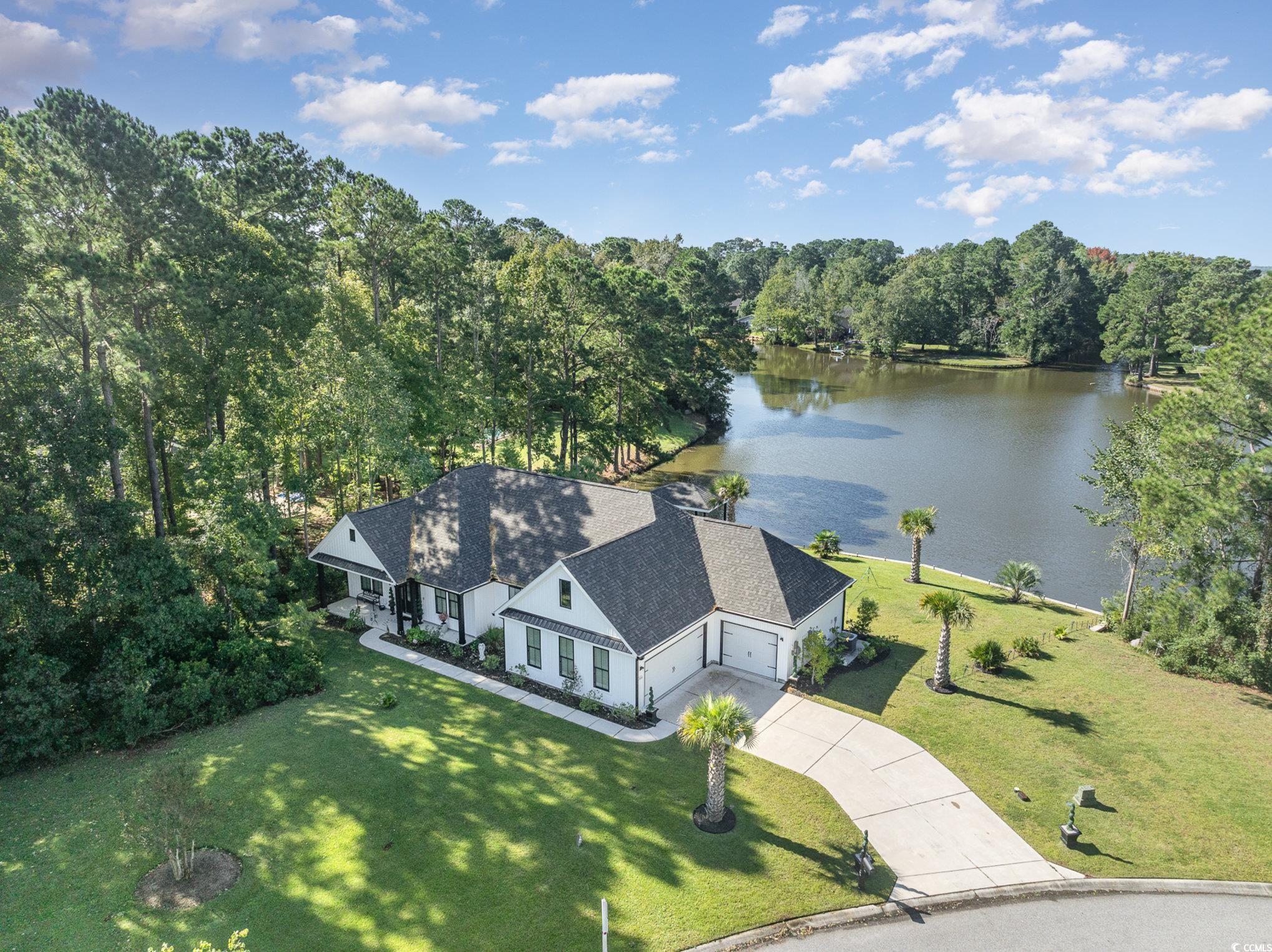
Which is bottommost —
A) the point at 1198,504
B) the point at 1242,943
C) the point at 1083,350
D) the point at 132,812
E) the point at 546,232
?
the point at 1242,943

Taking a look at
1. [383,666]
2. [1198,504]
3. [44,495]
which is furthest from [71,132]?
[1198,504]

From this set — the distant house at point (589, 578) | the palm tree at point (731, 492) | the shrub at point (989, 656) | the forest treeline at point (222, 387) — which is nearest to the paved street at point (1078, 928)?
the distant house at point (589, 578)

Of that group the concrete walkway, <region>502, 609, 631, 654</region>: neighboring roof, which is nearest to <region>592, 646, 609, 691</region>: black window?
<region>502, 609, 631, 654</region>: neighboring roof

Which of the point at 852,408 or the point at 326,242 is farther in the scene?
the point at 852,408

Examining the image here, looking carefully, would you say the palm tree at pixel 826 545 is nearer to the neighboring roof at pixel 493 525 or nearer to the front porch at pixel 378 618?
the neighboring roof at pixel 493 525

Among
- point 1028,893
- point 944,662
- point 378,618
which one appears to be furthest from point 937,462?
point 1028,893

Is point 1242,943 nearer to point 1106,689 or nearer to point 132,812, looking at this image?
point 1106,689
